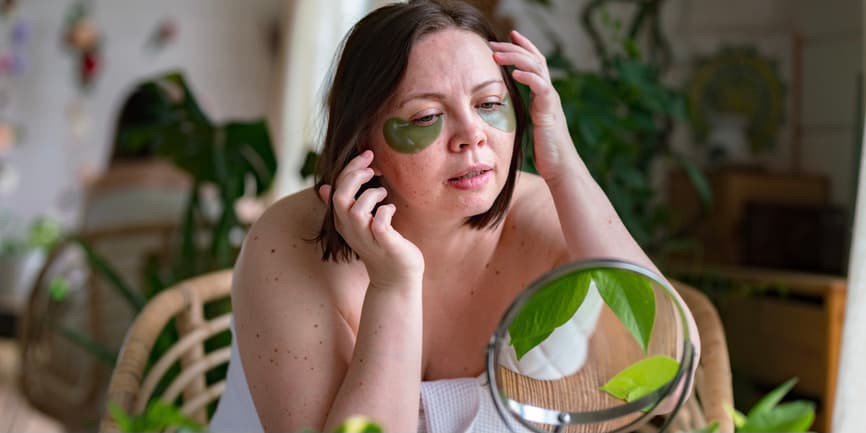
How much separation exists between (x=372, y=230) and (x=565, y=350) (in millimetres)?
175

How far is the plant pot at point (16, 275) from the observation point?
4.19 metres

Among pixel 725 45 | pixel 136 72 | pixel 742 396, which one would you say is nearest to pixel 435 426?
pixel 742 396

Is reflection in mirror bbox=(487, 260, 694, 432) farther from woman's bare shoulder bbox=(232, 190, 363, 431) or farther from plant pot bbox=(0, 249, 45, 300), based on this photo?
plant pot bbox=(0, 249, 45, 300)

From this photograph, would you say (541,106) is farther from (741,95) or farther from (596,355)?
(741,95)

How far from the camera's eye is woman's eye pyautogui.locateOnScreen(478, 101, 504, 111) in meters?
0.69

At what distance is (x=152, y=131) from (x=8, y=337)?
265cm

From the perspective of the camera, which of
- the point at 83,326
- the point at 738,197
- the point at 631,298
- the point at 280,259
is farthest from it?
the point at 83,326

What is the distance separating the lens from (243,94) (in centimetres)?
540

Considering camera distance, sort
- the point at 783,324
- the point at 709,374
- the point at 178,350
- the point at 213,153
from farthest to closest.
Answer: the point at 783,324
the point at 213,153
the point at 178,350
the point at 709,374

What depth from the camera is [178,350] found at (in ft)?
3.72

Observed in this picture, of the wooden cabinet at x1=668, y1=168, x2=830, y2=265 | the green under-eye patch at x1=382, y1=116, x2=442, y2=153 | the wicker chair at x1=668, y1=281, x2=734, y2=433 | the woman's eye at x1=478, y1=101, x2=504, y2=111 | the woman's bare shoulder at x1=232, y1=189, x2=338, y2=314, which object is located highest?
the woman's eye at x1=478, y1=101, x2=504, y2=111

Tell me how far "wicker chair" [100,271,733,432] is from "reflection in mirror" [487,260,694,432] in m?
0.25

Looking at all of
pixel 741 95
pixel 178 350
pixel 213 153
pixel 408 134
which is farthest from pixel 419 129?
pixel 741 95

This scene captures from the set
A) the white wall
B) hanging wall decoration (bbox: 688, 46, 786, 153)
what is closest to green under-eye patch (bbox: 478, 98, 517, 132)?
hanging wall decoration (bbox: 688, 46, 786, 153)
